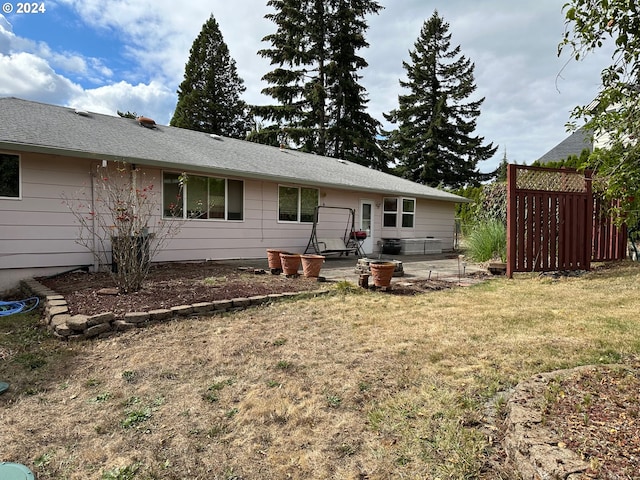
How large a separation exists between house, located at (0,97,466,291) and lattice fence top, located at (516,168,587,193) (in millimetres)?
4331

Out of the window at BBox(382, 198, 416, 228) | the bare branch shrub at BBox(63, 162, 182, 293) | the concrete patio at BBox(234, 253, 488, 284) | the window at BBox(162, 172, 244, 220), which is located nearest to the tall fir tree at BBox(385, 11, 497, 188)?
the window at BBox(382, 198, 416, 228)

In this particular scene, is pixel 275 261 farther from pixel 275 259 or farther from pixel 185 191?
pixel 185 191

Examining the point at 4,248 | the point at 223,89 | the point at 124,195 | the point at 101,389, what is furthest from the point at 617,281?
the point at 223,89

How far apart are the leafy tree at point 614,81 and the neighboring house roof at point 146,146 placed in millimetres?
6826

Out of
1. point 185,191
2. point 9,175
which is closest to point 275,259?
point 185,191

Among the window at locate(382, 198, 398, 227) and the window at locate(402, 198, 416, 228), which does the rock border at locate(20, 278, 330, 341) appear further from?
the window at locate(402, 198, 416, 228)

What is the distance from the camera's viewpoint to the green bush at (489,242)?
8820mm

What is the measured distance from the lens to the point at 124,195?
693 cm

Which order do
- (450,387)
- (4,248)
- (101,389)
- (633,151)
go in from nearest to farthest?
(633,151)
(450,387)
(101,389)
(4,248)

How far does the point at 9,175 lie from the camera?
239 inches

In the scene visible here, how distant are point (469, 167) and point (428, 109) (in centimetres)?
523

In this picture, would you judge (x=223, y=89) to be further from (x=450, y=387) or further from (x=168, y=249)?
(x=450, y=387)

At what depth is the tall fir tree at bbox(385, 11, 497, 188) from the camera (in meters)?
26.8

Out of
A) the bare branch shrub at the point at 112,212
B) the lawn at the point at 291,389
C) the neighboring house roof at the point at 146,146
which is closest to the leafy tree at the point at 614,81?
the lawn at the point at 291,389
